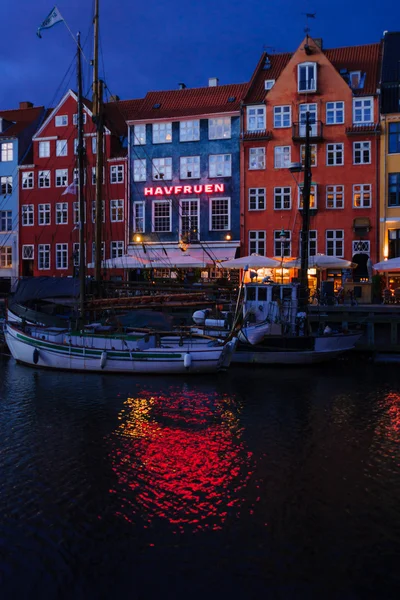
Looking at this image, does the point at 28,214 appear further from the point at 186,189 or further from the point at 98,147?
the point at 98,147

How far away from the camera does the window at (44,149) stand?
5275 centimetres

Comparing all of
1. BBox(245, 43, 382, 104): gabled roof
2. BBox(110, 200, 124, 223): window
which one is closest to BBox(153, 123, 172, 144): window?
BBox(110, 200, 124, 223): window

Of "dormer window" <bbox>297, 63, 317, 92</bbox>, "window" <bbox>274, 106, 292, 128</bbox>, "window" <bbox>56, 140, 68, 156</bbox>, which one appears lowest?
"window" <bbox>56, 140, 68, 156</bbox>

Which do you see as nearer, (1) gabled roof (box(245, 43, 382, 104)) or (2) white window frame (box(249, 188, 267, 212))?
(1) gabled roof (box(245, 43, 382, 104))

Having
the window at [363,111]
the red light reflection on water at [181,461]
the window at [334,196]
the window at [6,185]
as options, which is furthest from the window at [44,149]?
the red light reflection on water at [181,461]

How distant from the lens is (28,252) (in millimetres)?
52906

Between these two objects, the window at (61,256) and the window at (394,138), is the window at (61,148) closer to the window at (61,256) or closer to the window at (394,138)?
the window at (61,256)

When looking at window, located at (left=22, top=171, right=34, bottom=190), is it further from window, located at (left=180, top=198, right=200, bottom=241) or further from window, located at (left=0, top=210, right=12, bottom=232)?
window, located at (left=180, top=198, right=200, bottom=241)

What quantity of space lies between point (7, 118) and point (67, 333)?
38.1 meters

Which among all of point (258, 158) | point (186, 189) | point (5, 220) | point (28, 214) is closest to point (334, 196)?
point (258, 158)

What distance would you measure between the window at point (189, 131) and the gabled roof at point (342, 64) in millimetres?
4356

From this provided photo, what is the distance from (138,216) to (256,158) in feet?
34.0

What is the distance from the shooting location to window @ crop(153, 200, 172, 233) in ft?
158

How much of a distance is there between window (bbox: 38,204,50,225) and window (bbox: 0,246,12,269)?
13.3 ft
